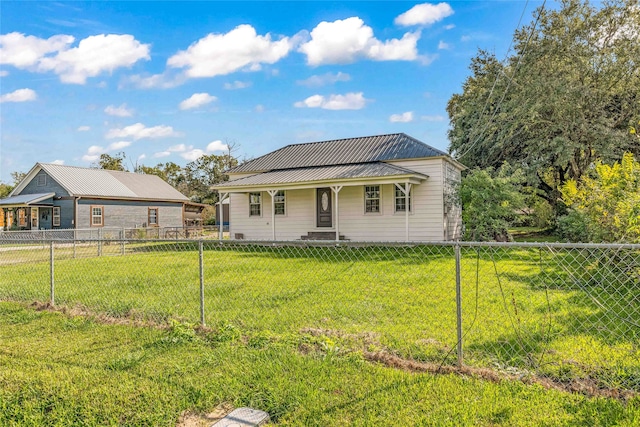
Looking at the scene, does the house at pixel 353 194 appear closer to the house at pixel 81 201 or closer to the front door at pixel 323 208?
the front door at pixel 323 208

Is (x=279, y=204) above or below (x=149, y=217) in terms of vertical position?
above

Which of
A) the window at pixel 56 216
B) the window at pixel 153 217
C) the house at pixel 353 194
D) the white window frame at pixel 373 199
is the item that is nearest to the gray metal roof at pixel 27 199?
the window at pixel 56 216

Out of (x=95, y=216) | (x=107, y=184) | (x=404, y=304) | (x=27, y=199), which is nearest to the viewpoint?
(x=404, y=304)

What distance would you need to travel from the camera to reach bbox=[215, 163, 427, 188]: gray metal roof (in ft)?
48.5


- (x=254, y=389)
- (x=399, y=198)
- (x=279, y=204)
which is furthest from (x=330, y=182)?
(x=254, y=389)

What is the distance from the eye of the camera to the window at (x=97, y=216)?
26609 mm

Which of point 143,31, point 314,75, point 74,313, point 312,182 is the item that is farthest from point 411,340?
point 314,75

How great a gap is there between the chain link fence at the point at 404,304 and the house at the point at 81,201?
17.4 meters

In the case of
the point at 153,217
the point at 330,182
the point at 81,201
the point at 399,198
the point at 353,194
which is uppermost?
the point at 330,182

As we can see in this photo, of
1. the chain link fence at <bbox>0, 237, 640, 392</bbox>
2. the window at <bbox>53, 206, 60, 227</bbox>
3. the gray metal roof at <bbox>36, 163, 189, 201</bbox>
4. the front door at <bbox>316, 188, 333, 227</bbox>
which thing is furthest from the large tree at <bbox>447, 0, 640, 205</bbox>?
the window at <bbox>53, 206, 60, 227</bbox>

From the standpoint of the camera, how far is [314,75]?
19766mm

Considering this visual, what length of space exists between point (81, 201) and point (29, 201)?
3.01 m

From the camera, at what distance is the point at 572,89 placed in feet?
58.0

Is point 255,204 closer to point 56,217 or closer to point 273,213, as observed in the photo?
point 273,213
